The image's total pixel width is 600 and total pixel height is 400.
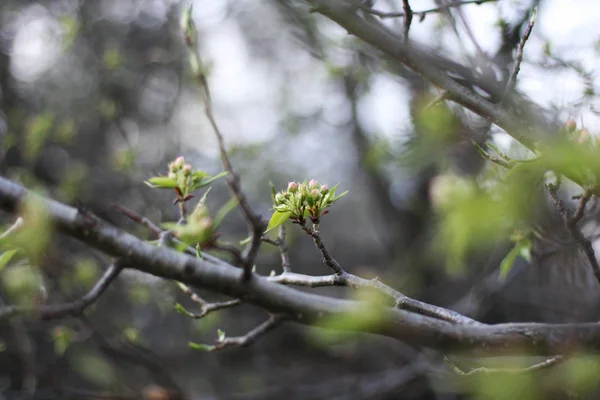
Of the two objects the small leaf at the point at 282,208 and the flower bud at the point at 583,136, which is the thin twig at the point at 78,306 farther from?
the flower bud at the point at 583,136

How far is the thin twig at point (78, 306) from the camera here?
1.01m

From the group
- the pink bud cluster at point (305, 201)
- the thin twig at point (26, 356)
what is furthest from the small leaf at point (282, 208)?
the thin twig at point (26, 356)

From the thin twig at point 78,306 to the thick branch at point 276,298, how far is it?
5 cm

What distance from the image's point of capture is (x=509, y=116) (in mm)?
1094

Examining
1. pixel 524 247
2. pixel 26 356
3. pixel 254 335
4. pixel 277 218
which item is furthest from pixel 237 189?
pixel 26 356

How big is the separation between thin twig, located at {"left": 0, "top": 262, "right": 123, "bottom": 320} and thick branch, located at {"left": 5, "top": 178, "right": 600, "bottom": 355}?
0.18 feet

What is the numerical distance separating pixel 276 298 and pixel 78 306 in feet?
1.47

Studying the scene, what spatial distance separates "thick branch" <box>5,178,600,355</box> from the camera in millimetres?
805

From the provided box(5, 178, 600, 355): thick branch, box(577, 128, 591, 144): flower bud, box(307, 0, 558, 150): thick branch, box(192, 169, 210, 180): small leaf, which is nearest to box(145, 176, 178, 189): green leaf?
box(192, 169, 210, 180): small leaf

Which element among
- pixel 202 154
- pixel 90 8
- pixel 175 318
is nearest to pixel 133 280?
pixel 175 318

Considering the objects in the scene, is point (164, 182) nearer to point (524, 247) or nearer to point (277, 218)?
point (277, 218)

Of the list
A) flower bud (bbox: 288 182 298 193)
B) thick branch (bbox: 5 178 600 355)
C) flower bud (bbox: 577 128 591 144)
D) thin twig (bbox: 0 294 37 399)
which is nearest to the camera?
thick branch (bbox: 5 178 600 355)

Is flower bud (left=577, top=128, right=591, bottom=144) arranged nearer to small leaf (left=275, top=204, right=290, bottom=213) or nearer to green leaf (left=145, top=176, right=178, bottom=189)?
small leaf (left=275, top=204, right=290, bottom=213)

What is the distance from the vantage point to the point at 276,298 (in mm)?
990
